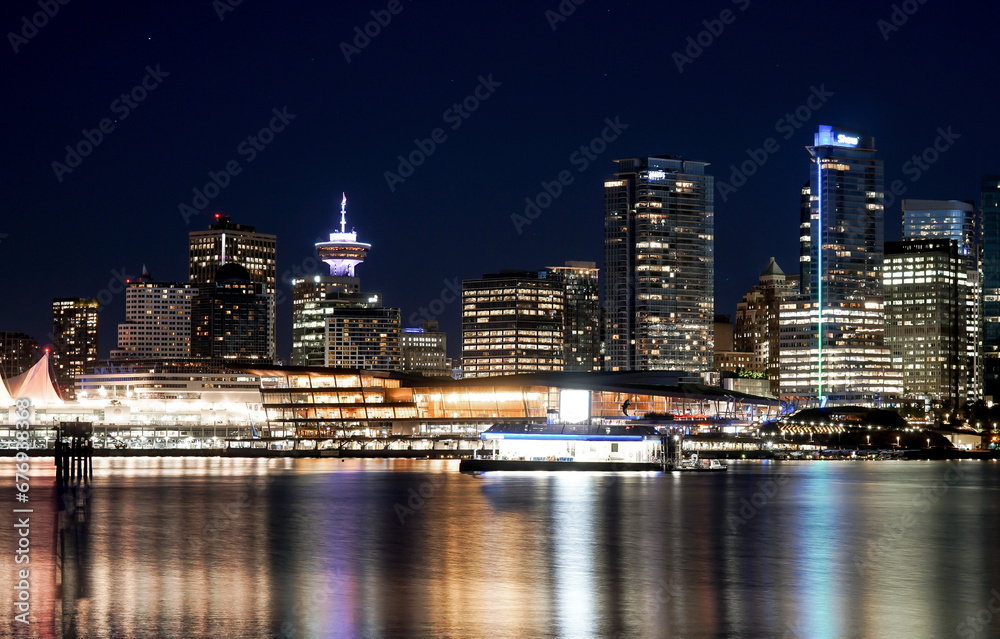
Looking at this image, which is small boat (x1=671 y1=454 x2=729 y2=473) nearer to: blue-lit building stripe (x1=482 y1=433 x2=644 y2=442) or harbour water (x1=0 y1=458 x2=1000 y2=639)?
blue-lit building stripe (x1=482 y1=433 x2=644 y2=442)

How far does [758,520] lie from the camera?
3034 inches

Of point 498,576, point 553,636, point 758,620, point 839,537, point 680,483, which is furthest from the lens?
point 680,483

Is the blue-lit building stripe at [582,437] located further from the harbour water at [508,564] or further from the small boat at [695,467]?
the harbour water at [508,564]

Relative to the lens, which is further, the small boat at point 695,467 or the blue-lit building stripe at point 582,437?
the small boat at point 695,467

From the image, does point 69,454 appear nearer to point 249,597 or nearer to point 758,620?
point 249,597

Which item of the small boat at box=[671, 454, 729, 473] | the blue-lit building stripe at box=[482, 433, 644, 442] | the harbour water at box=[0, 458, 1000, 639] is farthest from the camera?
the small boat at box=[671, 454, 729, 473]

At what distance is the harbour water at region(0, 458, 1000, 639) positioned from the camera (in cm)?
3966

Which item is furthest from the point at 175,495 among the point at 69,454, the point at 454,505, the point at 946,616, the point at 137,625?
the point at 946,616

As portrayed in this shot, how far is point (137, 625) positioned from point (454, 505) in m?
48.6

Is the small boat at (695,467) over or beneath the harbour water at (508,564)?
beneath

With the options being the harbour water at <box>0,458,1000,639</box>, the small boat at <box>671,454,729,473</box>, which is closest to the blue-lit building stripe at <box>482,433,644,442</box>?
the small boat at <box>671,454,729,473</box>

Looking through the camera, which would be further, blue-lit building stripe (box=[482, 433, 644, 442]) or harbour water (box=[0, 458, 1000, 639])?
blue-lit building stripe (box=[482, 433, 644, 442])

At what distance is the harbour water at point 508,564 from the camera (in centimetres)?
3966

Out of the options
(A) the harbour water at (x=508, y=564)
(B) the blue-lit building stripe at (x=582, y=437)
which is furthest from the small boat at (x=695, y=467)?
(A) the harbour water at (x=508, y=564)
